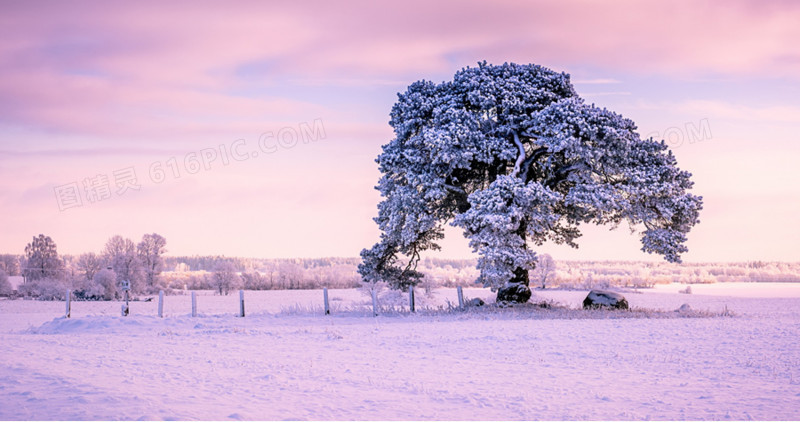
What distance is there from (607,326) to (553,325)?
1.94 metres

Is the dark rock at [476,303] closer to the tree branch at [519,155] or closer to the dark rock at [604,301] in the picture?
the dark rock at [604,301]

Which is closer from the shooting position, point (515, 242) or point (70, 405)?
point (70, 405)

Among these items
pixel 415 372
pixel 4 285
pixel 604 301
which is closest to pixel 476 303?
pixel 604 301

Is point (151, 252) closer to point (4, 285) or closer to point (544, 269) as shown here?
point (4, 285)

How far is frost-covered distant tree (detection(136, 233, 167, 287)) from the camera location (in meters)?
72.3

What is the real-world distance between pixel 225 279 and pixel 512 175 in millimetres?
52337

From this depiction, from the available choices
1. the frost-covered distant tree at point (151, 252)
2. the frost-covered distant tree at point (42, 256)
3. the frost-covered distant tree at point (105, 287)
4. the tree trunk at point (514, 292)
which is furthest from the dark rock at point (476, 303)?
the frost-covered distant tree at point (42, 256)

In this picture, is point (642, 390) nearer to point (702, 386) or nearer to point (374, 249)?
point (702, 386)

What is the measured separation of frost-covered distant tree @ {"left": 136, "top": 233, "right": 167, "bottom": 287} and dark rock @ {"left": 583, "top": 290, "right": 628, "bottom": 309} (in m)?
54.6

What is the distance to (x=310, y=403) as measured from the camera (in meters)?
9.71

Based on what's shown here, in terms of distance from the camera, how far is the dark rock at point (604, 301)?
32.2 metres

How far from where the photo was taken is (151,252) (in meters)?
72.9

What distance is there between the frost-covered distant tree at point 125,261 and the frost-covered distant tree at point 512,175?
41.4m

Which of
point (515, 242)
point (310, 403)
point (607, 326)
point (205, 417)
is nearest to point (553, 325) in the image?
point (607, 326)
